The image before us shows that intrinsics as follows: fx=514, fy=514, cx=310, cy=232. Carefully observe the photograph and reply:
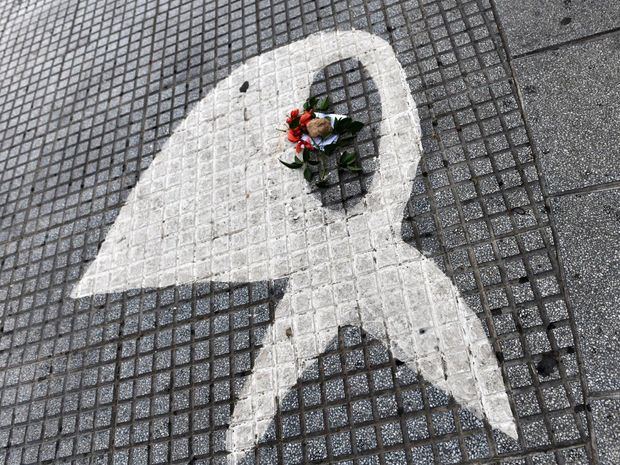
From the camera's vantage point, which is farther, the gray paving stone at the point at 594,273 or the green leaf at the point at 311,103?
the green leaf at the point at 311,103

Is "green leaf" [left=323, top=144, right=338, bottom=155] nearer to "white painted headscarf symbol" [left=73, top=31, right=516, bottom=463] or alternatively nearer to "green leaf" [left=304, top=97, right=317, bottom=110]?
"white painted headscarf symbol" [left=73, top=31, right=516, bottom=463]

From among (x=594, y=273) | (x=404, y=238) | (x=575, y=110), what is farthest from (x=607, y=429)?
(x=575, y=110)

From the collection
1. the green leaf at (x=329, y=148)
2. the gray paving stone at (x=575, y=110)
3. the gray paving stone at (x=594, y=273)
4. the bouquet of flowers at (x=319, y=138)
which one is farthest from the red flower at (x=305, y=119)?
the gray paving stone at (x=594, y=273)

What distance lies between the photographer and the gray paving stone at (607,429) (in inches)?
97.1

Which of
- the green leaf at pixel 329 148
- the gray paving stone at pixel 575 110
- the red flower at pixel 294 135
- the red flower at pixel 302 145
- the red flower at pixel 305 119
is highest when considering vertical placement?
the red flower at pixel 305 119

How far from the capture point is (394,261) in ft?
10.6

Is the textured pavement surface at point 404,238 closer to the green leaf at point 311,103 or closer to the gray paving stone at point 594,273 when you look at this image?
the gray paving stone at point 594,273

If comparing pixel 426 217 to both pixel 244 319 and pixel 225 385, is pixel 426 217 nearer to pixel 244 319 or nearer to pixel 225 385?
pixel 244 319

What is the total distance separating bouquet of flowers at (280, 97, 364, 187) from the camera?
3.72 metres

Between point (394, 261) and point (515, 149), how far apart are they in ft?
3.58

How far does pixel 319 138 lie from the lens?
3.76 m

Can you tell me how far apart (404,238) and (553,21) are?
204 cm

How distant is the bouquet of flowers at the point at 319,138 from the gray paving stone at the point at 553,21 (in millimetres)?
1335

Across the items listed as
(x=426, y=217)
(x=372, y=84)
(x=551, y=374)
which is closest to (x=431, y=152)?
(x=426, y=217)
